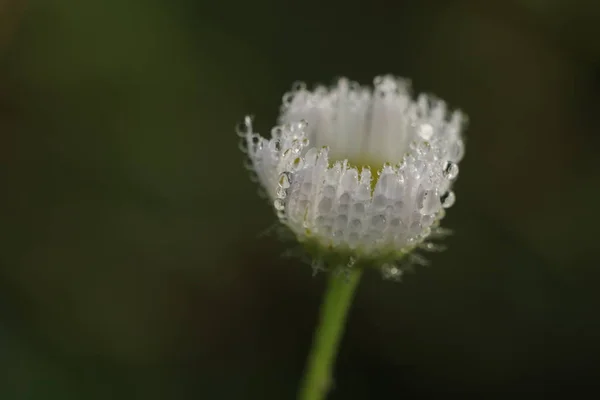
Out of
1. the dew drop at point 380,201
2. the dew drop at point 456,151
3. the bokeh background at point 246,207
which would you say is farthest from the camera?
the bokeh background at point 246,207

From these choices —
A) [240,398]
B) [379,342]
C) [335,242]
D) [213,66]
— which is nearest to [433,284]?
[379,342]

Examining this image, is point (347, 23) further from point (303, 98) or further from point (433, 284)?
point (303, 98)

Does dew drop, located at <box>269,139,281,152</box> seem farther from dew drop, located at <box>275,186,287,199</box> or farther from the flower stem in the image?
the flower stem

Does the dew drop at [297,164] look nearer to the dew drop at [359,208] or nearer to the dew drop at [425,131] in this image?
the dew drop at [359,208]

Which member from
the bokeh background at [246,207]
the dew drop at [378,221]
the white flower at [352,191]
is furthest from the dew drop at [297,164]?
the bokeh background at [246,207]

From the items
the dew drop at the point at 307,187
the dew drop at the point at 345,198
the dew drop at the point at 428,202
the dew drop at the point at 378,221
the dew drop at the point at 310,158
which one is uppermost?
the dew drop at the point at 310,158

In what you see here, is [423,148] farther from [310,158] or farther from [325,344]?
[325,344]
